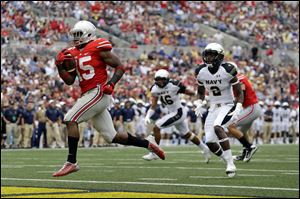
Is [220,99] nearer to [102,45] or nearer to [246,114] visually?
[246,114]

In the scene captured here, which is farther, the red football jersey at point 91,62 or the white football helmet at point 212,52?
the white football helmet at point 212,52

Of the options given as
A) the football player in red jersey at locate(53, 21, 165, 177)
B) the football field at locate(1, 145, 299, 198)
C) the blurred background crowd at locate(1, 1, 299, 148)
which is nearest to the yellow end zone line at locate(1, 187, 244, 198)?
the football field at locate(1, 145, 299, 198)

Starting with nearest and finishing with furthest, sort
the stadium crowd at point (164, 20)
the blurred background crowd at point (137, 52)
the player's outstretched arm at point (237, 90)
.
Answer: the player's outstretched arm at point (237, 90), the blurred background crowd at point (137, 52), the stadium crowd at point (164, 20)

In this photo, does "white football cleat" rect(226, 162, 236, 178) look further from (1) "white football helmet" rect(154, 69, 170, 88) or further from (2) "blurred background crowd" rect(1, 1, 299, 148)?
(2) "blurred background crowd" rect(1, 1, 299, 148)

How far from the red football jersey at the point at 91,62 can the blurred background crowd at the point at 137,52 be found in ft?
52.9

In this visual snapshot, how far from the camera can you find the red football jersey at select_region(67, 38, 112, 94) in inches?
328

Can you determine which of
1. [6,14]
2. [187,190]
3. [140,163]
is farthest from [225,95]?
[6,14]

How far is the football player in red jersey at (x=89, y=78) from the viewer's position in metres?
8.19

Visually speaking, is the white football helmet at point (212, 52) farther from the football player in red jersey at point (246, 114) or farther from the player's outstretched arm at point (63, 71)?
the football player in red jersey at point (246, 114)

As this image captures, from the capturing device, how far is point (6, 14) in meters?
30.6

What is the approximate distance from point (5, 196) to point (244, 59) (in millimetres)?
26317

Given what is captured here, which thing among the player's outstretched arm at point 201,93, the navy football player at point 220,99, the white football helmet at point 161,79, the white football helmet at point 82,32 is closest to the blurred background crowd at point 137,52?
the white football helmet at point 161,79

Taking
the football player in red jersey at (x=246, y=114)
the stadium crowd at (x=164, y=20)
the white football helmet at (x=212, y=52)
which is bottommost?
the football player in red jersey at (x=246, y=114)

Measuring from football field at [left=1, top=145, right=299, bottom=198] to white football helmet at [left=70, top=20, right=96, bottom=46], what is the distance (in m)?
3.22
